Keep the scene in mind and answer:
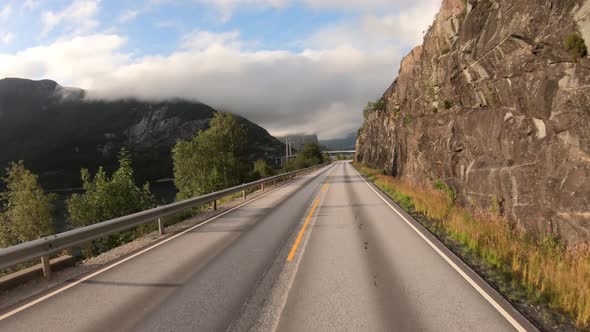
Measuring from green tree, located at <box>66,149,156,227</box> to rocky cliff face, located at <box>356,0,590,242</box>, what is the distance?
26.4 m

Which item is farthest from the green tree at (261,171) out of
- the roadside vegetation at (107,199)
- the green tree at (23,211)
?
the green tree at (23,211)

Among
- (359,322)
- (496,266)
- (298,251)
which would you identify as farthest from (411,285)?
(298,251)

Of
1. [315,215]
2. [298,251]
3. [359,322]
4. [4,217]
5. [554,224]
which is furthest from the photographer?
[4,217]

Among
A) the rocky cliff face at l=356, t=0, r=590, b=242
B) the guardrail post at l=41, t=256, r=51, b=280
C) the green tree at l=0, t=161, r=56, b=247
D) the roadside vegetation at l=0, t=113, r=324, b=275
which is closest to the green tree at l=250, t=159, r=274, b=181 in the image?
the roadside vegetation at l=0, t=113, r=324, b=275

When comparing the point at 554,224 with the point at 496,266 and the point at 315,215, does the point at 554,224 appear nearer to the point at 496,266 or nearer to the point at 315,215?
the point at 496,266

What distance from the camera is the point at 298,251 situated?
25.2 ft

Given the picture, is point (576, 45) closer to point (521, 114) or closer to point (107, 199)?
point (521, 114)

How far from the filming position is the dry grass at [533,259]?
4.82m

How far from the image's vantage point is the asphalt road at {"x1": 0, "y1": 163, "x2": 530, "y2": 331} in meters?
4.29

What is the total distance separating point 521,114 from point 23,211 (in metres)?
44.2

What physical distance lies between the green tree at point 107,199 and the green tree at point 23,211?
23.6 ft

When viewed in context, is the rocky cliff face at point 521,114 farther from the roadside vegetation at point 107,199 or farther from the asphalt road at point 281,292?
the roadside vegetation at point 107,199

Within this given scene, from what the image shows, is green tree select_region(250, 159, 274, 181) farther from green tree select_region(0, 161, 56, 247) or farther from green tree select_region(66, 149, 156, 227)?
green tree select_region(0, 161, 56, 247)

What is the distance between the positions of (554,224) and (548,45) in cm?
504
